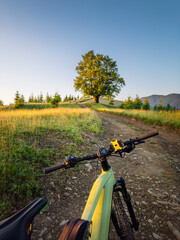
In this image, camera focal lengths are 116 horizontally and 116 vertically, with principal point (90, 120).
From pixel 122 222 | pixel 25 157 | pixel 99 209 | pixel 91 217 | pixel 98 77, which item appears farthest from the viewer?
pixel 98 77

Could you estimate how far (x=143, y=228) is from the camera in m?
2.50

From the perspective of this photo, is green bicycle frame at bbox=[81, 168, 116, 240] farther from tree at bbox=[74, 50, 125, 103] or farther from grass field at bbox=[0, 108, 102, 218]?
tree at bbox=[74, 50, 125, 103]

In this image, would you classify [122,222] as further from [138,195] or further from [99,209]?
Answer: [138,195]

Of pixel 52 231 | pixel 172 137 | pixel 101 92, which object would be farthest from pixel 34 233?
pixel 101 92

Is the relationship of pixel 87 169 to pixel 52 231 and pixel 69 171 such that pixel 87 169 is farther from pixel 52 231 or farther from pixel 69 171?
pixel 52 231

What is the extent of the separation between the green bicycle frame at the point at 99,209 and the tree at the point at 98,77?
114 feet

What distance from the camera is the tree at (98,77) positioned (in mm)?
35938

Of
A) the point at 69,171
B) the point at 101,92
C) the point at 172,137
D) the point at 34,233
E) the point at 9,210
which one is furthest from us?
the point at 101,92

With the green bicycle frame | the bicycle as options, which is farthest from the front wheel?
the green bicycle frame

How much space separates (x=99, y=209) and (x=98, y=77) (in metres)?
37.6

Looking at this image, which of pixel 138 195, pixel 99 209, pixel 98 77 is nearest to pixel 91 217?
pixel 99 209

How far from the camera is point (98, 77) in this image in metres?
36.1

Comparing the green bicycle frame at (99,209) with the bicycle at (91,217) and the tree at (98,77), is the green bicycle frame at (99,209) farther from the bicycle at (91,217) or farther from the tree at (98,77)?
the tree at (98,77)

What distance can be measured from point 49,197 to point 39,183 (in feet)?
1.51
